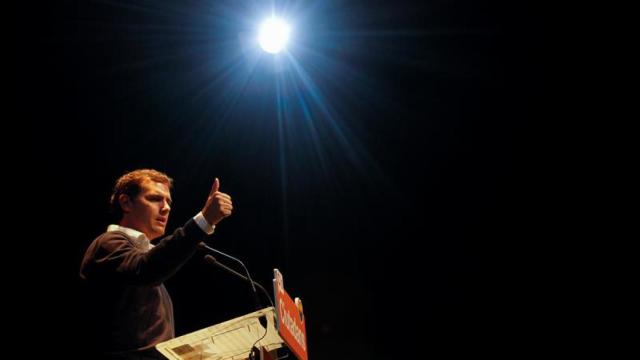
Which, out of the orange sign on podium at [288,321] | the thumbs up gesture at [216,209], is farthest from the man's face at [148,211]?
the orange sign on podium at [288,321]

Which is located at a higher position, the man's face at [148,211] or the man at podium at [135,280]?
the man's face at [148,211]

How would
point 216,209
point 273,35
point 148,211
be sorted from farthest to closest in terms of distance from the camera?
point 273,35, point 148,211, point 216,209

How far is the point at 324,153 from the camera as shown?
457 centimetres

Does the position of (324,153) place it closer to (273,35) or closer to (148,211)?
(273,35)

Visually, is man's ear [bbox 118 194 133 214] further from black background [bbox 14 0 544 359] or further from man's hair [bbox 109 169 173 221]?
black background [bbox 14 0 544 359]

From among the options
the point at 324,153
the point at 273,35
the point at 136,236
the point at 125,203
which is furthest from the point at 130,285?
the point at 324,153

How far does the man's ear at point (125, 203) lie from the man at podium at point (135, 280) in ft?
0.59

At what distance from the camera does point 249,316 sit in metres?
1.79

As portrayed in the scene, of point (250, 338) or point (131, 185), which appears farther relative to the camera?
point (131, 185)

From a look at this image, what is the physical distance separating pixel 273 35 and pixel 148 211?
203 cm

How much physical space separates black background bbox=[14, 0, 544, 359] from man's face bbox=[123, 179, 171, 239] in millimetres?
1411

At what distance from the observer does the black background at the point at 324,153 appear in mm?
3539

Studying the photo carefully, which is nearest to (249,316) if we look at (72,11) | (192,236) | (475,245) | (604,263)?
(192,236)

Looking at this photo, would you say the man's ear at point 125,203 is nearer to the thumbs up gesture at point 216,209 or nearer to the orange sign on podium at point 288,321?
the thumbs up gesture at point 216,209
